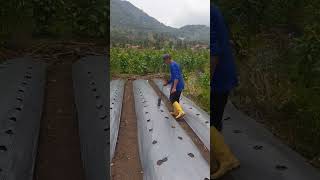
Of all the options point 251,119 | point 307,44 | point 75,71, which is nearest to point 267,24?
point 307,44

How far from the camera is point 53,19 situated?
290cm

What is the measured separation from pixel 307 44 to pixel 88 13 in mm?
1720

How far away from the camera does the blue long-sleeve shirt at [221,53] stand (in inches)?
44.0

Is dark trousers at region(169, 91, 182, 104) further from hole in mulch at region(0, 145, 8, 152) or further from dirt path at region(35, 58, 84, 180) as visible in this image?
hole in mulch at region(0, 145, 8, 152)

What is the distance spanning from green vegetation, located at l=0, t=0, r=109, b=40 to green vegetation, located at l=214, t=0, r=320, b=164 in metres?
1.36

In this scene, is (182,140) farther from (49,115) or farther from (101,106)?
(49,115)

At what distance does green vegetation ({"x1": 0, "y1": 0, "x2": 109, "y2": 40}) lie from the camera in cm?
262

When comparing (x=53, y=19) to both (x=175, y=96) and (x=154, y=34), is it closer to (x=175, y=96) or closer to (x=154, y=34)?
(x=154, y=34)

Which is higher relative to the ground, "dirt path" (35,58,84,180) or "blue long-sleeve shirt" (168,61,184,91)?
"blue long-sleeve shirt" (168,61,184,91)

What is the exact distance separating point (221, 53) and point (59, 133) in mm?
1327

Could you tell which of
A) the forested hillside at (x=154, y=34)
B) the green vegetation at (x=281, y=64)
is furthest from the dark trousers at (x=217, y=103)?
the forested hillside at (x=154, y=34)

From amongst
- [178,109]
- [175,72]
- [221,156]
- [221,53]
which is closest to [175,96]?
[178,109]

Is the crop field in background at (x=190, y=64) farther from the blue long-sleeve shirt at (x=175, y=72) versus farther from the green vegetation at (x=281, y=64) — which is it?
the green vegetation at (x=281, y=64)

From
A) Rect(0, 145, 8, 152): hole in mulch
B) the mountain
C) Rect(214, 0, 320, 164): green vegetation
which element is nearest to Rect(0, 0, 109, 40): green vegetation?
the mountain
